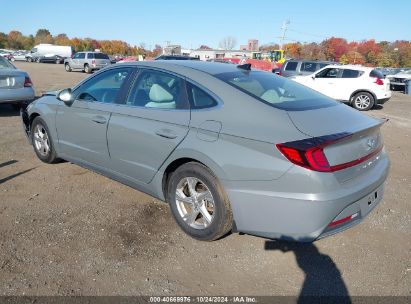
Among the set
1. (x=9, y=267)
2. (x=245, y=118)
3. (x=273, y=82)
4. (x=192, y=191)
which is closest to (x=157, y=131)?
(x=192, y=191)

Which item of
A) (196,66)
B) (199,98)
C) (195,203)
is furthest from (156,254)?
(196,66)

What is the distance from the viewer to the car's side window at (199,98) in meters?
3.20

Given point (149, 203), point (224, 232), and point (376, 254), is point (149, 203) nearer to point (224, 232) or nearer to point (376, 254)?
point (224, 232)

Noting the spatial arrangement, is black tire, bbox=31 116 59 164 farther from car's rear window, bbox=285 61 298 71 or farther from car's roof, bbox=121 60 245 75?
car's rear window, bbox=285 61 298 71

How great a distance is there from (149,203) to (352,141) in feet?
7.54

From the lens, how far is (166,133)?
11.0 ft

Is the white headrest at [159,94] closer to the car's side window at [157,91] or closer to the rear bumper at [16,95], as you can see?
the car's side window at [157,91]

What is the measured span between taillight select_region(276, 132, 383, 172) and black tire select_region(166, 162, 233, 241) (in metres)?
0.67

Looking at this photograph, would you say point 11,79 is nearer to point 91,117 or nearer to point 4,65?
point 4,65

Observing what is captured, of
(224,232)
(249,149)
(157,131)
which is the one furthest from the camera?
(157,131)

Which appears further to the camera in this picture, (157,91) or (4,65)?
(4,65)

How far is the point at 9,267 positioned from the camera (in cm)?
289

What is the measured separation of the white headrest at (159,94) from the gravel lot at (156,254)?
122 centimetres

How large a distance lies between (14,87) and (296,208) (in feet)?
26.6
